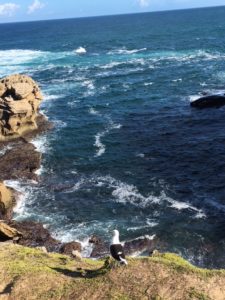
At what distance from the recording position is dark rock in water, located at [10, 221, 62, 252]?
38844mm

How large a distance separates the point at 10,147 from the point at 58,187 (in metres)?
13.9

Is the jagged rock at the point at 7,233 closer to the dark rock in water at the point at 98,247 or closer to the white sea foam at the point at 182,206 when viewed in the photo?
the dark rock in water at the point at 98,247

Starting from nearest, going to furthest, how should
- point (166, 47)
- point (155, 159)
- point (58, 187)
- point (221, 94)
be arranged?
point (58, 187) → point (155, 159) → point (221, 94) → point (166, 47)

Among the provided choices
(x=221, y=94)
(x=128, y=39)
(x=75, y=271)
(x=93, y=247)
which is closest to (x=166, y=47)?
(x=128, y=39)

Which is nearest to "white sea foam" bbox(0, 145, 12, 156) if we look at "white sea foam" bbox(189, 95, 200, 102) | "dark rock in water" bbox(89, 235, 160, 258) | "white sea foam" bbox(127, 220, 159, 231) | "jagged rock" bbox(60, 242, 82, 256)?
"jagged rock" bbox(60, 242, 82, 256)

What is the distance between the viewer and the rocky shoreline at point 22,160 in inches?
1501

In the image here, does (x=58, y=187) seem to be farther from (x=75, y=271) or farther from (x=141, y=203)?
(x=75, y=271)

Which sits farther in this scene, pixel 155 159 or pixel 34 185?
pixel 155 159

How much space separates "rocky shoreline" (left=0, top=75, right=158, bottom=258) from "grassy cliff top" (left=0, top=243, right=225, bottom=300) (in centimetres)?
683

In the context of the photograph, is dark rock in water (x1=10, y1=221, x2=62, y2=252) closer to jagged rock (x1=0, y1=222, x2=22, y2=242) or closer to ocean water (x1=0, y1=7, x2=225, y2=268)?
jagged rock (x1=0, y1=222, x2=22, y2=242)

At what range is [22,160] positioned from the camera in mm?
55625

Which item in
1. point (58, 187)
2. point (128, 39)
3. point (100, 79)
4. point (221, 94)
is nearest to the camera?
point (58, 187)

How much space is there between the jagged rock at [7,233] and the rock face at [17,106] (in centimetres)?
2640

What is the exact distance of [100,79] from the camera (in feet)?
319
